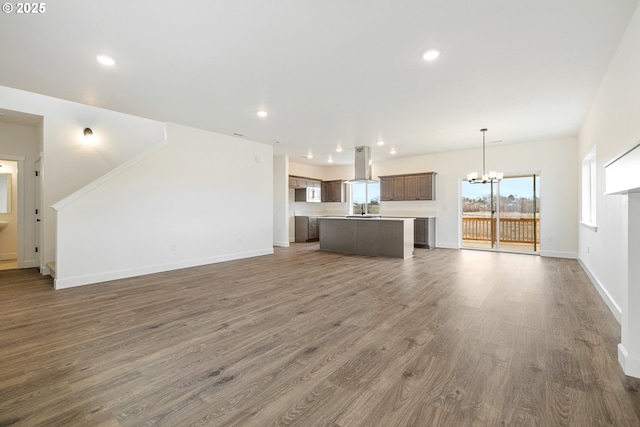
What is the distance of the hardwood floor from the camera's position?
1597 millimetres

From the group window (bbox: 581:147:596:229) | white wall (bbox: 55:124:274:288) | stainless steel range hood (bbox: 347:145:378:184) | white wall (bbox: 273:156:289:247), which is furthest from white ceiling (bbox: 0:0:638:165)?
white wall (bbox: 273:156:289:247)

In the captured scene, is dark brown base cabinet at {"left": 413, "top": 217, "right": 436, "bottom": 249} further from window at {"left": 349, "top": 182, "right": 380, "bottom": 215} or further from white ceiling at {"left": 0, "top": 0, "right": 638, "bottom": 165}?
white ceiling at {"left": 0, "top": 0, "right": 638, "bottom": 165}

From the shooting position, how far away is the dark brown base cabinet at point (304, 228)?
1009 centimetres

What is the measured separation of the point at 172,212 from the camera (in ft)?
18.0

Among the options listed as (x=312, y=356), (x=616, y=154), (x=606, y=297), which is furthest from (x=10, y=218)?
(x=606, y=297)

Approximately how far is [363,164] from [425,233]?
276cm

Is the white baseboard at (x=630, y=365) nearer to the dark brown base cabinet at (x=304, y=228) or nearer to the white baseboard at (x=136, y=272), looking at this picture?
the white baseboard at (x=136, y=272)

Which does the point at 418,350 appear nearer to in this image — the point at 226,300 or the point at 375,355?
the point at 375,355

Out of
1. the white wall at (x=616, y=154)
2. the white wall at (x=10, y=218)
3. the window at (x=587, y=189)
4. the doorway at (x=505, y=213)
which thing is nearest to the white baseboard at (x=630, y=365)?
the white wall at (x=616, y=154)

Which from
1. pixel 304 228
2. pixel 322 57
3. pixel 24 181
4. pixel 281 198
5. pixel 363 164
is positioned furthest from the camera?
pixel 304 228

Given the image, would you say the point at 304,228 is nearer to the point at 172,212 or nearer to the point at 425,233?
the point at 425,233

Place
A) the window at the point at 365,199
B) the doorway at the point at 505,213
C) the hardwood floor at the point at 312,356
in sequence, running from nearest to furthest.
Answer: the hardwood floor at the point at 312,356
the doorway at the point at 505,213
the window at the point at 365,199

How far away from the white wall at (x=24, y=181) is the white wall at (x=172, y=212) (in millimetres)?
2387

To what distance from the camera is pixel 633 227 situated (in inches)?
77.3
